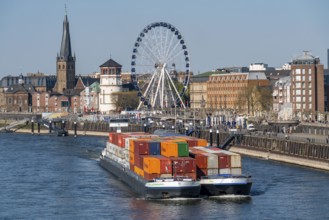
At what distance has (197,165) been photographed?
64.9m

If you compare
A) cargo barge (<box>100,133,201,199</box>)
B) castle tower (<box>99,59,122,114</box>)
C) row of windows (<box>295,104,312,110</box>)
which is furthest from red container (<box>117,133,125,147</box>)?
castle tower (<box>99,59,122,114</box>)

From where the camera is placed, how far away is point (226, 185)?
6306 cm

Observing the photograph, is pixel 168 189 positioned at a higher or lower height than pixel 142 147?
lower

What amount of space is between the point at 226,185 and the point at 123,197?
742 cm

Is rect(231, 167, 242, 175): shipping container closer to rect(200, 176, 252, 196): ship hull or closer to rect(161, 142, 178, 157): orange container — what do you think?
rect(200, 176, 252, 196): ship hull

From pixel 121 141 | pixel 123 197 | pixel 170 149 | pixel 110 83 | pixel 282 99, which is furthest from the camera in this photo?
pixel 110 83

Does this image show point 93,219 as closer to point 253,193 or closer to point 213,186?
point 213,186

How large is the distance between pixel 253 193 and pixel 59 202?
11.7m

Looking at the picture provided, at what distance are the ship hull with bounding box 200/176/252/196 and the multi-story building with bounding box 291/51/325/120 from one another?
222 feet

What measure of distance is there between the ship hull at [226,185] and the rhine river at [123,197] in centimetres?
49

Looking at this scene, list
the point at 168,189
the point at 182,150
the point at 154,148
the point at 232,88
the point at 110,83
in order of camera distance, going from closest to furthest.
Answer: the point at 168,189 → the point at 182,150 → the point at 154,148 → the point at 232,88 → the point at 110,83

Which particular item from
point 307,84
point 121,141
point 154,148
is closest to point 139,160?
point 154,148

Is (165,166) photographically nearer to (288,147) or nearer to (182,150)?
(182,150)

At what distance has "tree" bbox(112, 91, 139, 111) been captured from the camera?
Result: 194m
